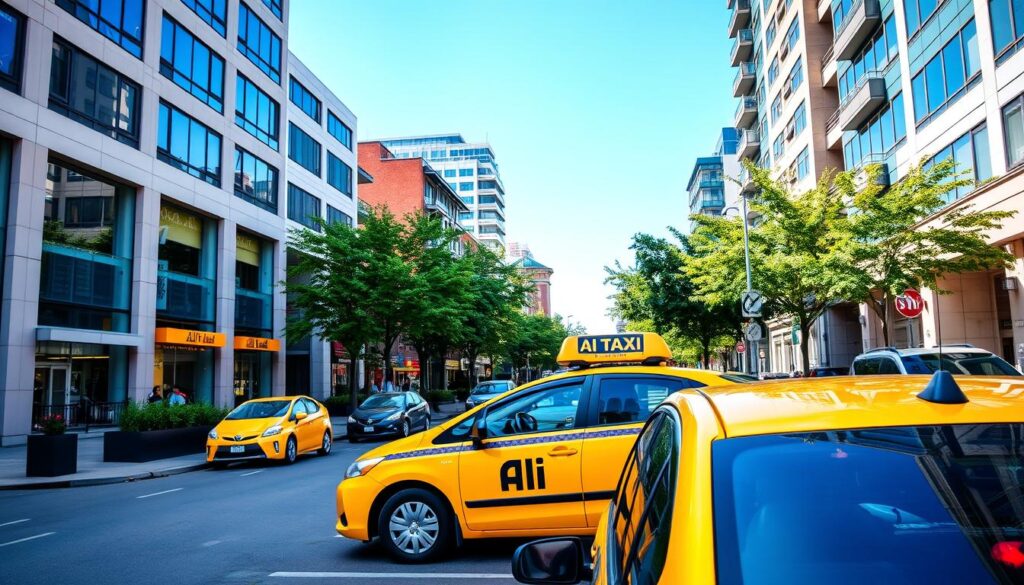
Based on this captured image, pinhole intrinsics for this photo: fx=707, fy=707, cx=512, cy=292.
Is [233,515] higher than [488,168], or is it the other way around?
[488,168]

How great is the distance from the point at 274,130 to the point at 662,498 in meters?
36.6

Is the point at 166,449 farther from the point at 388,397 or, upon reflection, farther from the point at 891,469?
the point at 891,469

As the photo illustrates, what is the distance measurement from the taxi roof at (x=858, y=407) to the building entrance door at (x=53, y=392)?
24656mm

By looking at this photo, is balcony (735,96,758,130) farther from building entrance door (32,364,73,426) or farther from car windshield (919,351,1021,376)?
building entrance door (32,364,73,426)

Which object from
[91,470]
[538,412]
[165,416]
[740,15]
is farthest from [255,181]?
[740,15]

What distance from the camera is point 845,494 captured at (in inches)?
66.0

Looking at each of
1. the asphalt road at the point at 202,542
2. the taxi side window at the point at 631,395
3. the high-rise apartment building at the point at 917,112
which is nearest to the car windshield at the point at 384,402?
the asphalt road at the point at 202,542

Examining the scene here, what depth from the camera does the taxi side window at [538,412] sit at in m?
6.46

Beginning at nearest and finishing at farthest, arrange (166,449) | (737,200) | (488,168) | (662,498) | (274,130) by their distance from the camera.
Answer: (662,498), (166,449), (737,200), (274,130), (488,168)

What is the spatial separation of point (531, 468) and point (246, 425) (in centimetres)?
1133

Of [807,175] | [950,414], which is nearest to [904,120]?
[807,175]

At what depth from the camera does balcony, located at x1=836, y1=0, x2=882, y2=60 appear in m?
28.2

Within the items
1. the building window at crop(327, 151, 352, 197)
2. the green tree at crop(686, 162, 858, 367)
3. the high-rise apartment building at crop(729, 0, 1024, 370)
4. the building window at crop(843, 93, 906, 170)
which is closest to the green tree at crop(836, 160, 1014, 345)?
the green tree at crop(686, 162, 858, 367)

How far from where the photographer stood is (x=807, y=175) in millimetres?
36500
